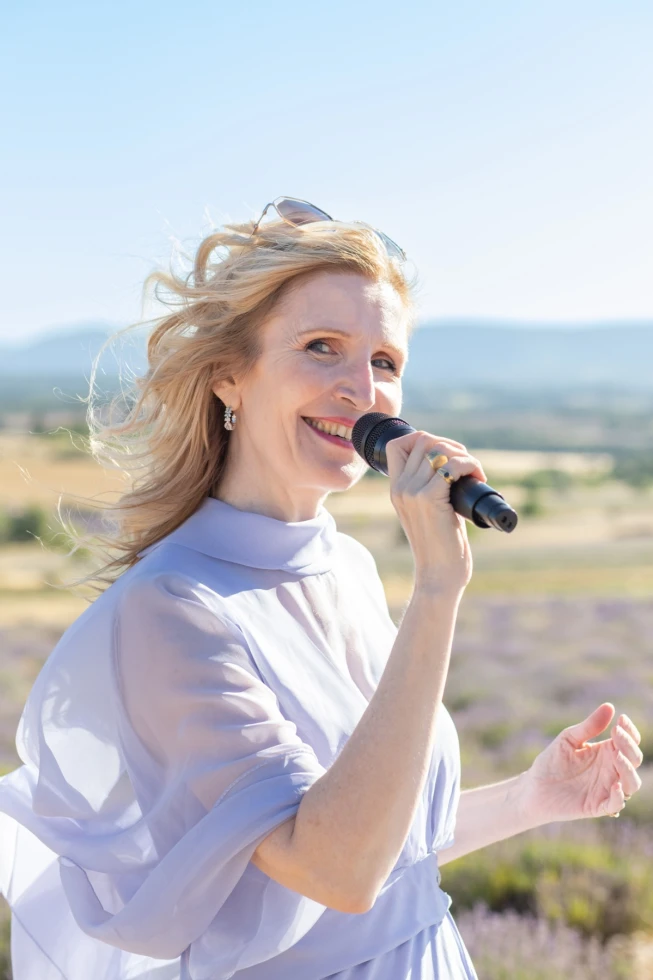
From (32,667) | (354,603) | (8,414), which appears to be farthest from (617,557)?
(8,414)

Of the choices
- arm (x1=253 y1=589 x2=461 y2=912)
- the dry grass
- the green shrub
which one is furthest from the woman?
the green shrub

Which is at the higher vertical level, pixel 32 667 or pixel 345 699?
pixel 345 699

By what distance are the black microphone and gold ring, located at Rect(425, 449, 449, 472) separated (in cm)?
4

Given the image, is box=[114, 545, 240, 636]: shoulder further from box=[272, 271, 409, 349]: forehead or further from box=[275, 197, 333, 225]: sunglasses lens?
box=[275, 197, 333, 225]: sunglasses lens

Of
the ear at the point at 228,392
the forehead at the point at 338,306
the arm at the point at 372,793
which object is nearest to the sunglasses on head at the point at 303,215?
the forehead at the point at 338,306

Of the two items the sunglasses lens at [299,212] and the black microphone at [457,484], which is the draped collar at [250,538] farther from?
the sunglasses lens at [299,212]

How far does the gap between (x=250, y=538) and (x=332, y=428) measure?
272 mm

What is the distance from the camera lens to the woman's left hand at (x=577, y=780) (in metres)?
2.49

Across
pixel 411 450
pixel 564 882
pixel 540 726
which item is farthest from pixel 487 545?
pixel 411 450

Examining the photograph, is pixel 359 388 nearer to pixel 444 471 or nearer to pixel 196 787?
pixel 444 471

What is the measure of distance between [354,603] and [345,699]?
39cm

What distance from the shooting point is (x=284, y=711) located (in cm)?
200

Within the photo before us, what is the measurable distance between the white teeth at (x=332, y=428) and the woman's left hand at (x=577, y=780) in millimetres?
838

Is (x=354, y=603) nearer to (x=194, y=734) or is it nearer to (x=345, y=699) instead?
(x=345, y=699)
